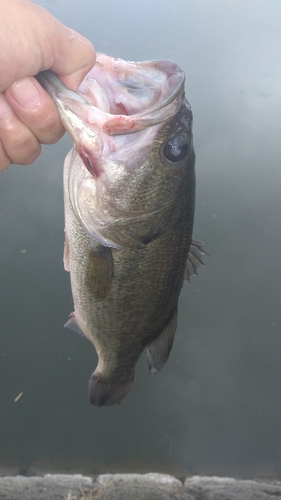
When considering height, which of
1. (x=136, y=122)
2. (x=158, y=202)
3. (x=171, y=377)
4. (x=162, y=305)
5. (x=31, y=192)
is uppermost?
(x=136, y=122)

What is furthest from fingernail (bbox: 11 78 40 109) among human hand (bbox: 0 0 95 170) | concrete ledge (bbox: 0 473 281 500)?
concrete ledge (bbox: 0 473 281 500)

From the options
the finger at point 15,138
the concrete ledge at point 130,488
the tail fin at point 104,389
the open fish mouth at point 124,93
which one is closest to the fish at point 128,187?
the open fish mouth at point 124,93

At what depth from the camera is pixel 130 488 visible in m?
2.24

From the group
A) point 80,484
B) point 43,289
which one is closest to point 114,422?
point 80,484

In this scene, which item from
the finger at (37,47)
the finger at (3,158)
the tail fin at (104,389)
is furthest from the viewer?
the tail fin at (104,389)

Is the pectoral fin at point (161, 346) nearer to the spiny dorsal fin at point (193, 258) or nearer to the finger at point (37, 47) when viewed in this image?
the spiny dorsal fin at point (193, 258)

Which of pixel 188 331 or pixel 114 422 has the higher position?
pixel 188 331

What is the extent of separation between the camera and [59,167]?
3.92 m

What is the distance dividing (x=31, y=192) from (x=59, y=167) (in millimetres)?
432

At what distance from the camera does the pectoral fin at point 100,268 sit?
1.18m

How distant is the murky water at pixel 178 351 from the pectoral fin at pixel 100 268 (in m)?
1.78

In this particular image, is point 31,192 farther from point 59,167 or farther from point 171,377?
point 171,377

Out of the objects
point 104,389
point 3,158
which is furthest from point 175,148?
point 104,389

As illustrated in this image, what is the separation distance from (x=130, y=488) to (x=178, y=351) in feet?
3.38
